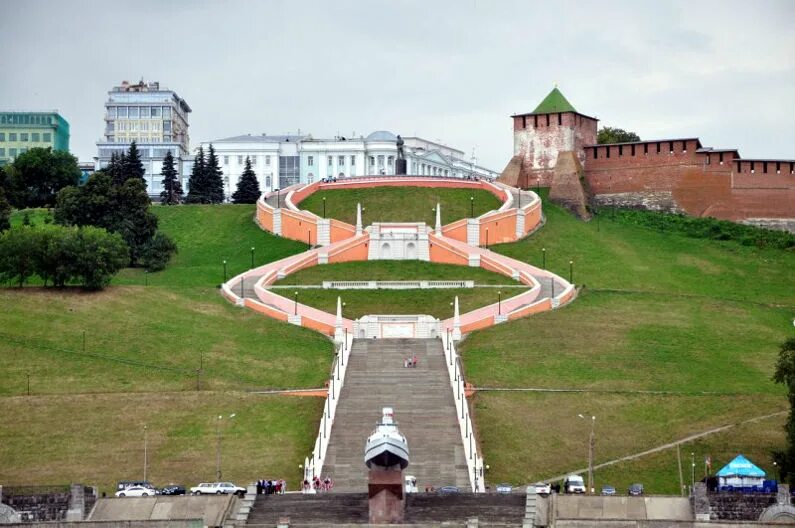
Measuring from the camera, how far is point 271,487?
57.0 metres

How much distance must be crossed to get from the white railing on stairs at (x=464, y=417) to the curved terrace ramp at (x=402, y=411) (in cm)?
24

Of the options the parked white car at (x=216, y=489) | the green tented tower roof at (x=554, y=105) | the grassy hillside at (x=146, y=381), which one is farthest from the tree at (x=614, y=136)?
the parked white car at (x=216, y=489)

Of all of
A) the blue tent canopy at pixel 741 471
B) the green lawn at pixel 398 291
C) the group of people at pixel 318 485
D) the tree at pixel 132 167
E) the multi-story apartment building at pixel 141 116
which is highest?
the multi-story apartment building at pixel 141 116

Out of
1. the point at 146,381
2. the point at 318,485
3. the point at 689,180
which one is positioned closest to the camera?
the point at 318,485

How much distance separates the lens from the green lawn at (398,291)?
87.1 meters

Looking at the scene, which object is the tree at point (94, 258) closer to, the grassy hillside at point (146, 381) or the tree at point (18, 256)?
the grassy hillside at point (146, 381)

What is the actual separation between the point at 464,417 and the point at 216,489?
42.0ft

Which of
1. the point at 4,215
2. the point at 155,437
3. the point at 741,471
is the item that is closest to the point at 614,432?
the point at 741,471

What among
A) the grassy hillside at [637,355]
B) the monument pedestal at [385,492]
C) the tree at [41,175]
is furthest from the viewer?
the tree at [41,175]

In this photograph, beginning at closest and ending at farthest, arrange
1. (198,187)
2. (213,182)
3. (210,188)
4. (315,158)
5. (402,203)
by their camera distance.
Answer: (402,203), (198,187), (210,188), (213,182), (315,158)

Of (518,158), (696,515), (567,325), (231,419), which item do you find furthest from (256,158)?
(696,515)

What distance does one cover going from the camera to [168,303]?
86.0 m

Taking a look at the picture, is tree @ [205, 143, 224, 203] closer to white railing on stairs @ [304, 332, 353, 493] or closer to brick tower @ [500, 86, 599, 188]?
brick tower @ [500, 86, 599, 188]

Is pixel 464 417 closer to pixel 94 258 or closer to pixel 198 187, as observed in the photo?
pixel 94 258
